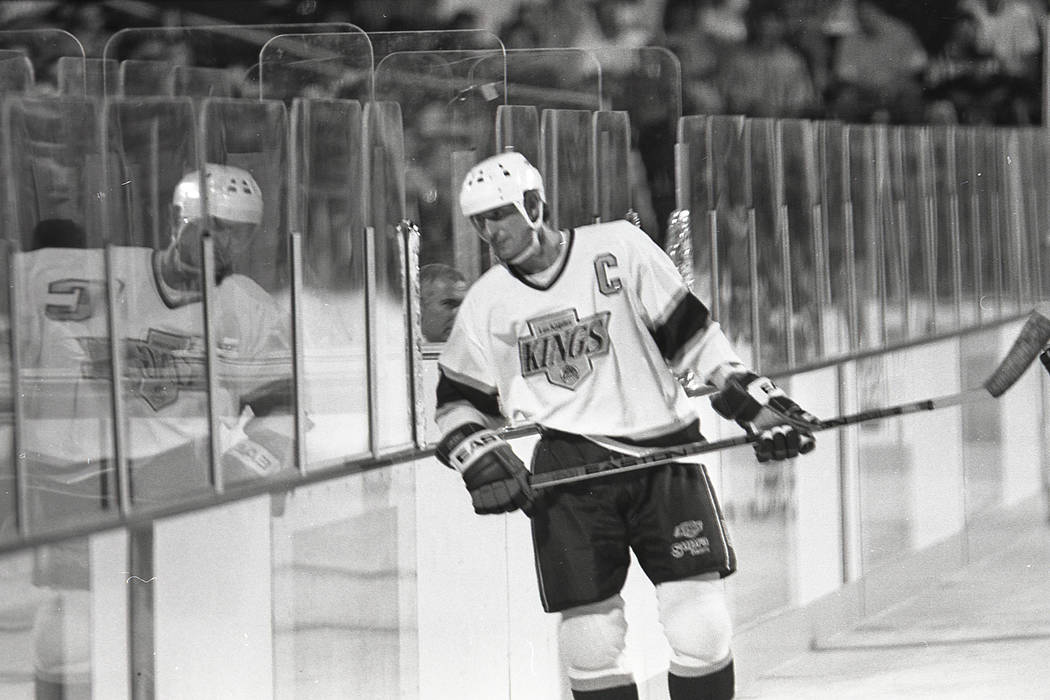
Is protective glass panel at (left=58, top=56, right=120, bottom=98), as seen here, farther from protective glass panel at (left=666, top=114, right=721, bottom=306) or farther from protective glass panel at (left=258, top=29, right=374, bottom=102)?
protective glass panel at (left=666, top=114, right=721, bottom=306)

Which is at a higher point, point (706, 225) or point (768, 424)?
point (706, 225)

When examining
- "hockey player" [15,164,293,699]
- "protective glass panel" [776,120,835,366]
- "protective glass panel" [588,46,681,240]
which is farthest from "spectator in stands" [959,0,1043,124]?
"hockey player" [15,164,293,699]

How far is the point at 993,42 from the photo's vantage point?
2.70m

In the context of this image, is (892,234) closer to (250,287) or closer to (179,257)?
(250,287)

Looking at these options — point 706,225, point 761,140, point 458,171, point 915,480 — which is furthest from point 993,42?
point 458,171

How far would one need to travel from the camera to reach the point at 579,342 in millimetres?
2143

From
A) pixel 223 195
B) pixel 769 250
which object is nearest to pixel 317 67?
pixel 223 195

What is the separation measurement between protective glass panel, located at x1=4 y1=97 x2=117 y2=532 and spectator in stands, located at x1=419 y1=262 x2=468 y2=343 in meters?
0.60

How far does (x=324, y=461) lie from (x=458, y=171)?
460 millimetres

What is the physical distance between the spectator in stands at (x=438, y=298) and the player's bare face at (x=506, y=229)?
0.28 ft

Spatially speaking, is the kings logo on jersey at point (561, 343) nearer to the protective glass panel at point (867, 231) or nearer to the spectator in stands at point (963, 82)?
the protective glass panel at point (867, 231)

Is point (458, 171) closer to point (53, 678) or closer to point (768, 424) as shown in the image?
point (768, 424)

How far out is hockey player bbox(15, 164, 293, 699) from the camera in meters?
1.64

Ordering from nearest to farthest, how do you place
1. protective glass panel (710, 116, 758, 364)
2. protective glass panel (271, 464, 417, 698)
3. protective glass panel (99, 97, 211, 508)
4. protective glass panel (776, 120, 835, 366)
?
protective glass panel (99, 97, 211, 508), protective glass panel (271, 464, 417, 698), protective glass panel (710, 116, 758, 364), protective glass panel (776, 120, 835, 366)
